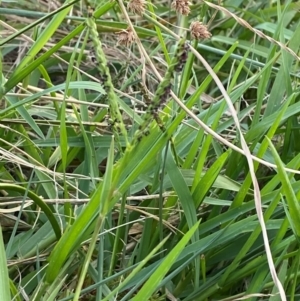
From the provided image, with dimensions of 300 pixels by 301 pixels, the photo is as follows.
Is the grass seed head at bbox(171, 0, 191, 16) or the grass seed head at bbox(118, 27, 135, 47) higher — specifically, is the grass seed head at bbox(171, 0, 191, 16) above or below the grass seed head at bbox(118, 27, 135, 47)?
above

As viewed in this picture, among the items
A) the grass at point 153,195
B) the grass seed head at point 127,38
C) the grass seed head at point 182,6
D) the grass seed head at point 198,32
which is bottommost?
the grass at point 153,195

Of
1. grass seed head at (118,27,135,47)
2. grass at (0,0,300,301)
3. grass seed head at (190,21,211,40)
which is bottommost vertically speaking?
grass at (0,0,300,301)

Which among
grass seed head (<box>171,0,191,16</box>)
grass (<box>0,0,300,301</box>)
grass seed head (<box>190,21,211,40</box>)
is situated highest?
grass seed head (<box>171,0,191,16</box>)

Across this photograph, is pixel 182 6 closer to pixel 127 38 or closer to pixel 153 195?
pixel 127 38

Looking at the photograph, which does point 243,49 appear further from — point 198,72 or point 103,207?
point 103,207

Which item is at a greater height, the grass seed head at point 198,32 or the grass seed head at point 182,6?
the grass seed head at point 182,6

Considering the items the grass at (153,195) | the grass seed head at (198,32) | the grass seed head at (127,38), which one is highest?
the grass seed head at (198,32)

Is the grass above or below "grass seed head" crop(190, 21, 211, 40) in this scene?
below

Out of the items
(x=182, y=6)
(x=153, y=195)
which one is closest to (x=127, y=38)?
(x=182, y=6)

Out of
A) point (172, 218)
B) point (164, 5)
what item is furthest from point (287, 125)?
point (164, 5)

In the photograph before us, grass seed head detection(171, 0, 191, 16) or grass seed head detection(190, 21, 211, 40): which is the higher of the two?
grass seed head detection(171, 0, 191, 16)

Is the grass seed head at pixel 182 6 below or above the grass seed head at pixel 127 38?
above
